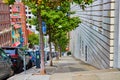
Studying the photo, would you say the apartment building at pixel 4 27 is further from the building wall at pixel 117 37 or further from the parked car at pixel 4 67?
the parked car at pixel 4 67

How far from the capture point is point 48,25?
24.4 meters

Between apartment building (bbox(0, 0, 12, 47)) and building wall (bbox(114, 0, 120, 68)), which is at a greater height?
building wall (bbox(114, 0, 120, 68))

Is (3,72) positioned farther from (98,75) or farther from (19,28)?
(19,28)

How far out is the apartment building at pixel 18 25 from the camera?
10597 cm

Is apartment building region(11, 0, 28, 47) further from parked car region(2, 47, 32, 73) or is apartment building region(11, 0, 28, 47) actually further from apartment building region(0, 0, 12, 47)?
parked car region(2, 47, 32, 73)

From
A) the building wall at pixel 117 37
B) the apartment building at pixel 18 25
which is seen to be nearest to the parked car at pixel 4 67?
the building wall at pixel 117 37

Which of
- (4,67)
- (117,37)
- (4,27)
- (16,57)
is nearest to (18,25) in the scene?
(4,27)

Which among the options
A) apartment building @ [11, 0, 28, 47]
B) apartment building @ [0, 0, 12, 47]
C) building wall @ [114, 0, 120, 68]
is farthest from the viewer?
apartment building @ [11, 0, 28, 47]

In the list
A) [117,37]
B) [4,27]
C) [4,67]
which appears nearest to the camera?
[4,67]

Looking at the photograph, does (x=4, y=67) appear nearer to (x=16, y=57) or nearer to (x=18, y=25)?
(x=16, y=57)

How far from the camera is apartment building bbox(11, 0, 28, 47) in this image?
348ft

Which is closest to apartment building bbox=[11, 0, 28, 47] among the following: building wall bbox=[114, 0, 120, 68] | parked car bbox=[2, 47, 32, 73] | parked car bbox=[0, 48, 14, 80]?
parked car bbox=[2, 47, 32, 73]

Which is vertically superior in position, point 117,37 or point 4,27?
point 117,37

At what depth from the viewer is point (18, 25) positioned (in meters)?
114
